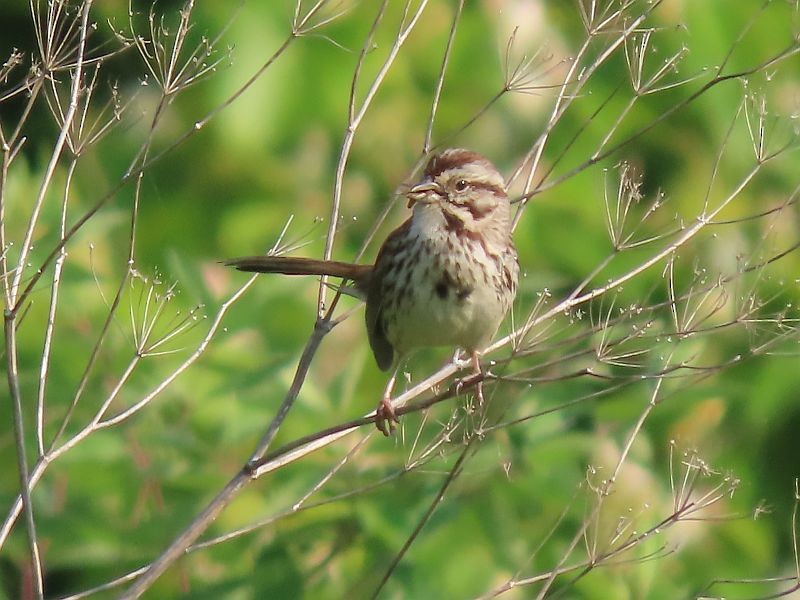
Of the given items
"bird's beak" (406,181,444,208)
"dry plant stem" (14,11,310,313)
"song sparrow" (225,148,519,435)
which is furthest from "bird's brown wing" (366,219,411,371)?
"dry plant stem" (14,11,310,313)

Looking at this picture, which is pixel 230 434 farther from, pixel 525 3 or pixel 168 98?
pixel 525 3

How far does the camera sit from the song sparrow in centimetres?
371

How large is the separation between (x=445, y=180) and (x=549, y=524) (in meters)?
1.06

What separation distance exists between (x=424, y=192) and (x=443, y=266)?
213 mm

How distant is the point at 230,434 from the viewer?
371cm

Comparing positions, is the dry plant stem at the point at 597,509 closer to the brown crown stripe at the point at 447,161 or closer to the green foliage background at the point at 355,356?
the green foliage background at the point at 355,356

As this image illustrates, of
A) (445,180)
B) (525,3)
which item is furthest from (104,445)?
(525,3)

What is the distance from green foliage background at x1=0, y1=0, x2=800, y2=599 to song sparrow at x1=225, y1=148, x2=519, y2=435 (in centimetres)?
15

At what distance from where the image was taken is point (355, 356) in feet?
13.1

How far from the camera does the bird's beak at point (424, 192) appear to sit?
371 centimetres

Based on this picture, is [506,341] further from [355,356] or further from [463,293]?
[355,356]

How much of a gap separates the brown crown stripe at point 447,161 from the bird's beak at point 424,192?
44 mm

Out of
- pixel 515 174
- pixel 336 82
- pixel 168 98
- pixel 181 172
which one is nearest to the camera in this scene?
pixel 168 98

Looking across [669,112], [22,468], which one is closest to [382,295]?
[669,112]
